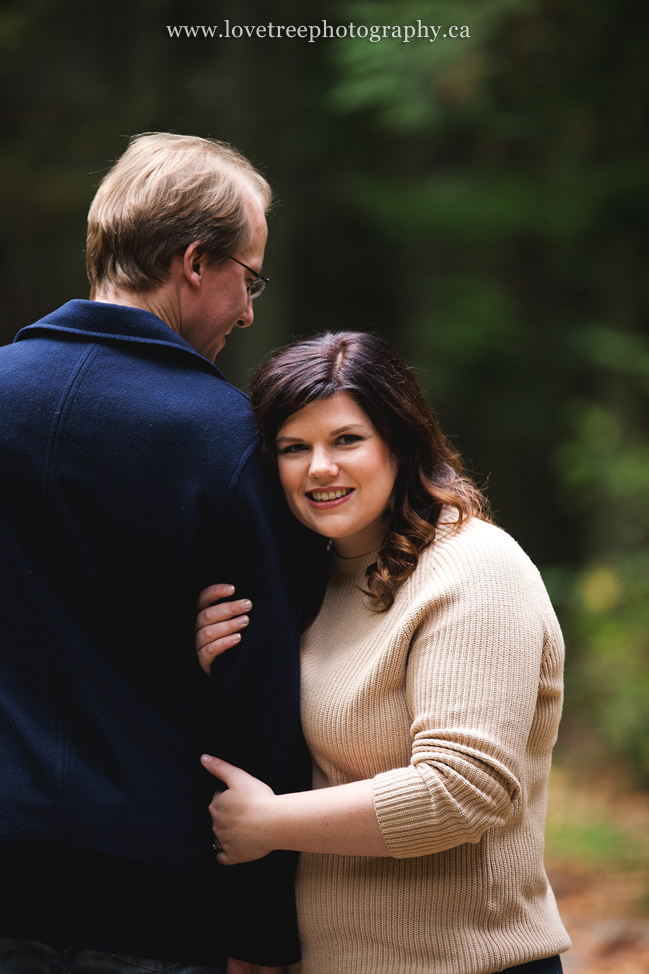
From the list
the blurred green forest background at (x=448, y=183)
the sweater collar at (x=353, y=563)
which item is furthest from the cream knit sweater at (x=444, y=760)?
the blurred green forest background at (x=448, y=183)

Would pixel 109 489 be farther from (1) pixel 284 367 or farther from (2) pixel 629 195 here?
(2) pixel 629 195

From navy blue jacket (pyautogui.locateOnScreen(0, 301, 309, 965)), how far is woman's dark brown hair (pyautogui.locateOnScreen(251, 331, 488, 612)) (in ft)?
0.49

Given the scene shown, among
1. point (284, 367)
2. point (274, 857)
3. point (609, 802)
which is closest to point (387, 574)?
point (284, 367)

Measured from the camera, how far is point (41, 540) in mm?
1648

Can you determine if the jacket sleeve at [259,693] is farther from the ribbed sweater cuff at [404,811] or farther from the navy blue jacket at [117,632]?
the ribbed sweater cuff at [404,811]

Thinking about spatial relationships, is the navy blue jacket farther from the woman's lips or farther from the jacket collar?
the woman's lips

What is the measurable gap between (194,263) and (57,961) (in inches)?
51.3

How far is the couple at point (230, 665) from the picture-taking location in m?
1.62

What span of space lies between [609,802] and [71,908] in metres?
4.87

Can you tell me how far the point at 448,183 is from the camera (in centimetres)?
744

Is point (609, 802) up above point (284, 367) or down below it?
below

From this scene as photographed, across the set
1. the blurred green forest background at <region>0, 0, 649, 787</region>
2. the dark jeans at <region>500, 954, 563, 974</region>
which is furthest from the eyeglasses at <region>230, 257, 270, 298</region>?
the blurred green forest background at <region>0, 0, 649, 787</region>

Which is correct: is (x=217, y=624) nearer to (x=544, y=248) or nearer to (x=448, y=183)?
(x=448, y=183)

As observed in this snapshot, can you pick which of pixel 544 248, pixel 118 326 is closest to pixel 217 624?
pixel 118 326
